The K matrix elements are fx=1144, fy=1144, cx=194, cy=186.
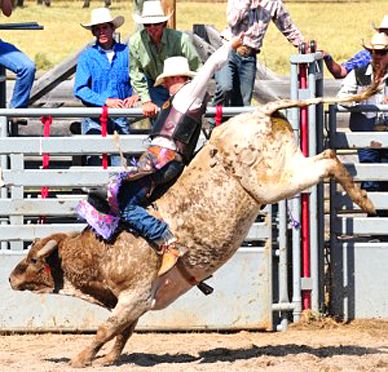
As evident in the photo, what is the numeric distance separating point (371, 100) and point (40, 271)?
3.32 meters

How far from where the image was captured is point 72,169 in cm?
907

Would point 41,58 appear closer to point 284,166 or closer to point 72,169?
point 72,169

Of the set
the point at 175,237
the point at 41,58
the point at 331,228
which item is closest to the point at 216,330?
the point at 331,228

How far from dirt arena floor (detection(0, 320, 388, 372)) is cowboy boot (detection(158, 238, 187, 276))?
0.66 m

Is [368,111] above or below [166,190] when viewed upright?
above

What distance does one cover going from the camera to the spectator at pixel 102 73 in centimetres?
959

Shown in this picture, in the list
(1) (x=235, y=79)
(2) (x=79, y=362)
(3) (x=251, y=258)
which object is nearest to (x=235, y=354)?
(2) (x=79, y=362)

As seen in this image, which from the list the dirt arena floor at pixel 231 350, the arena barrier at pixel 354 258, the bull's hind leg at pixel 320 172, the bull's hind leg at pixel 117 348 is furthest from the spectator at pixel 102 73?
the bull's hind leg at pixel 320 172

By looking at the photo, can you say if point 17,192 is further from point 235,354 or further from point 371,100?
point 371,100

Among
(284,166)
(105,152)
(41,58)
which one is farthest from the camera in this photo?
(41,58)

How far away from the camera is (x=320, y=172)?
24.0ft

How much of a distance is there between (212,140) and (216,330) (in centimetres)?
221

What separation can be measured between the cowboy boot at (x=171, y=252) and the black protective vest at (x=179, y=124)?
602 millimetres

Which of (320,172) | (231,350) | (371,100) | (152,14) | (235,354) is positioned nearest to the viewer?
(320,172)
